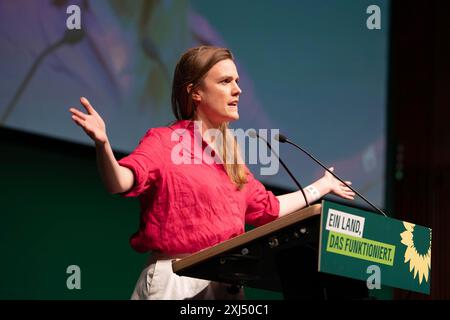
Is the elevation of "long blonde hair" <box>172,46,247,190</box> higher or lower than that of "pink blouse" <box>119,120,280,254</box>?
higher

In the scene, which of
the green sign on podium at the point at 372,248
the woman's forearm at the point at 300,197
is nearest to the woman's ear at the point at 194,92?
the woman's forearm at the point at 300,197

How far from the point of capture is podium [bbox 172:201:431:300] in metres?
1.86

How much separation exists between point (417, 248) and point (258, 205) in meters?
0.70

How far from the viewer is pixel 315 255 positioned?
2.09m

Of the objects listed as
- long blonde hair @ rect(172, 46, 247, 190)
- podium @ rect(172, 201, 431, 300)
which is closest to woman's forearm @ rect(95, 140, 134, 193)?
podium @ rect(172, 201, 431, 300)

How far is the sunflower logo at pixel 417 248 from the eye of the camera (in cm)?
203

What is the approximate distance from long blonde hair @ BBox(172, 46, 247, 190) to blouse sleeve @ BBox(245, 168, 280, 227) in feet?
0.34

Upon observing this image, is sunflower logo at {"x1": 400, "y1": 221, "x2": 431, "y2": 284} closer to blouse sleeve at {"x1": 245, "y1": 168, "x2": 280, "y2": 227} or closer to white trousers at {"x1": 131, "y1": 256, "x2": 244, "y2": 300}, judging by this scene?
white trousers at {"x1": 131, "y1": 256, "x2": 244, "y2": 300}

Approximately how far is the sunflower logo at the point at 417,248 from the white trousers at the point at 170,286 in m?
0.55

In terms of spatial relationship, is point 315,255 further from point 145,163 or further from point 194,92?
point 194,92

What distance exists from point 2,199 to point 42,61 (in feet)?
2.13
